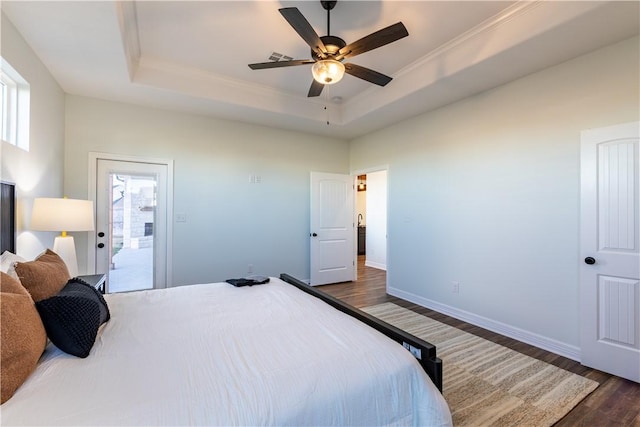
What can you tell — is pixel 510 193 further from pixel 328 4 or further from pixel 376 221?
pixel 376 221

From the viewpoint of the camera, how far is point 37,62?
2539mm

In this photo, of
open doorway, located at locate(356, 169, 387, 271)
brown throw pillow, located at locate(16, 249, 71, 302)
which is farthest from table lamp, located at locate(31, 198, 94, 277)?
open doorway, located at locate(356, 169, 387, 271)

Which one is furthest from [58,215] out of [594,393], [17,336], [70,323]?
[594,393]

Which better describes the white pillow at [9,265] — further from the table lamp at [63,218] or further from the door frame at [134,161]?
the door frame at [134,161]

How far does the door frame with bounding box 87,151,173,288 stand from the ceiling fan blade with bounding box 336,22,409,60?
2834mm

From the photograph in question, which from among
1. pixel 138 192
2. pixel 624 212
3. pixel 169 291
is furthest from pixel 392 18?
pixel 138 192

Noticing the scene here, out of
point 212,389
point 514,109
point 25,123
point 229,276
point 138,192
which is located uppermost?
point 514,109

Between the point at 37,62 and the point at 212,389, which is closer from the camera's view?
the point at 212,389

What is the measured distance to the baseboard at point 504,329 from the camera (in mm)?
2627

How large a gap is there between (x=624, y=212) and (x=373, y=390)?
2580mm

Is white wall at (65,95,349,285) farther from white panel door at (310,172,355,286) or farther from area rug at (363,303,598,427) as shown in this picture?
area rug at (363,303,598,427)

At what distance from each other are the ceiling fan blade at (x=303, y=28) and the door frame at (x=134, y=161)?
271cm

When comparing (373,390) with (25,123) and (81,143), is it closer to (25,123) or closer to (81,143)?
(25,123)

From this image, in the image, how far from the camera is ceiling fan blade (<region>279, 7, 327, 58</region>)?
1783 millimetres
